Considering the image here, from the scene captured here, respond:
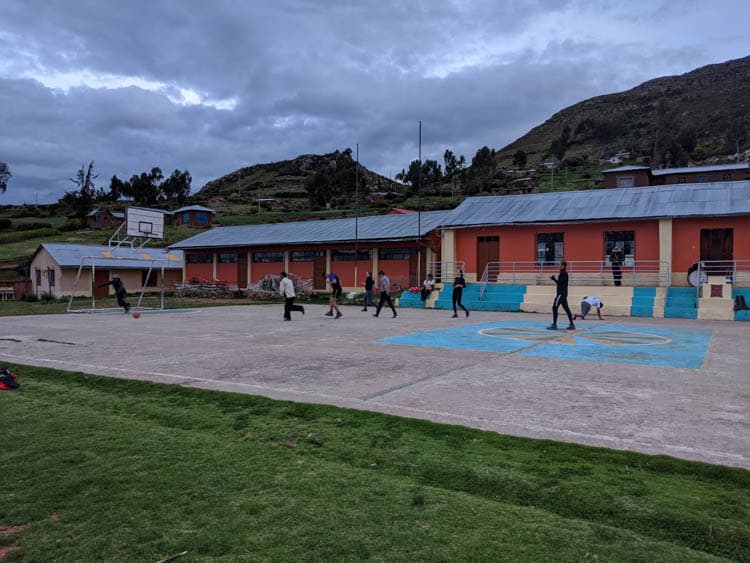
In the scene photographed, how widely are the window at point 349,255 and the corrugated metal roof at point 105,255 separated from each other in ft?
42.1

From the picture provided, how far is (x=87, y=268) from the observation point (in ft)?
123

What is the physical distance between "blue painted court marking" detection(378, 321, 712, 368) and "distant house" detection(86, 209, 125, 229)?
209 ft

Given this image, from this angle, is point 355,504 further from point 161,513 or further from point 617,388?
point 617,388

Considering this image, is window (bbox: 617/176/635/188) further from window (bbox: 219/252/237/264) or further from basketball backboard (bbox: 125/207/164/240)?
basketball backboard (bbox: 125/207/164/240)

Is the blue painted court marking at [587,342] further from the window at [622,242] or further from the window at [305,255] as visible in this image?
the window at [305,255]

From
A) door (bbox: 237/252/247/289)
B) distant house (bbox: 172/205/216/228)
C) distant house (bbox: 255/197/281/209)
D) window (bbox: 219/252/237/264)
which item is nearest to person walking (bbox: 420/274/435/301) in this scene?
door (bbox: 237/252/247/289)

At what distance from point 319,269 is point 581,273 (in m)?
15.7

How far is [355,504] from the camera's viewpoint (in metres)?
3.48

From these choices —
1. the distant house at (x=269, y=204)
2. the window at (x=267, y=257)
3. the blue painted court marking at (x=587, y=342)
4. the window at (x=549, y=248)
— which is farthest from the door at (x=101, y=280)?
the distant house at (x=269, y=204)

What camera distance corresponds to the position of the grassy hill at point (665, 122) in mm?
92750

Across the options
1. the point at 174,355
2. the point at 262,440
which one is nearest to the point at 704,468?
the point at 262,440

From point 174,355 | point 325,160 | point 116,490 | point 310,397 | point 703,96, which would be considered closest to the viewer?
point 116,490

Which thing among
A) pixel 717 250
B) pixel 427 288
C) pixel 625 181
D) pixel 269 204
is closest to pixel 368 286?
pixel 427 288

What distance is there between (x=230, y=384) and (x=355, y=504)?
405 cm
